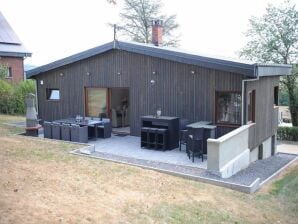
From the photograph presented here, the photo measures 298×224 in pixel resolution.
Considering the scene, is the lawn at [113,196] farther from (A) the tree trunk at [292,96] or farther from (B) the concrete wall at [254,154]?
(A) the tree trunk at [292,96]

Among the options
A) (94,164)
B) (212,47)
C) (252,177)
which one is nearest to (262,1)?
(212,47)

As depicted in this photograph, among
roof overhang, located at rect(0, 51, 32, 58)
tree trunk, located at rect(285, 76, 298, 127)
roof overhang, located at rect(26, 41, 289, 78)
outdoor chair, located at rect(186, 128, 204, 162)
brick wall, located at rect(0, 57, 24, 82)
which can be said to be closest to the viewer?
outdoor chair, located at rect(186, 128, 204, 162)

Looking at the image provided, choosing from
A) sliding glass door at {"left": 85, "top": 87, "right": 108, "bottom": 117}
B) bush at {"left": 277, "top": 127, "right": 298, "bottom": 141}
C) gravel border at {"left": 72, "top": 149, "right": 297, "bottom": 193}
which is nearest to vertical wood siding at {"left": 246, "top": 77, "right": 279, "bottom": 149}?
gravel border at {"left": 72, "top": 149, "right": 297, "bottom": 193}

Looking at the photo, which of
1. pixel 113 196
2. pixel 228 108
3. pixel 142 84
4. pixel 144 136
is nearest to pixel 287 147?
pixel 228 108

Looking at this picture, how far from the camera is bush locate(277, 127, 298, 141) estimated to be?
2128 cm

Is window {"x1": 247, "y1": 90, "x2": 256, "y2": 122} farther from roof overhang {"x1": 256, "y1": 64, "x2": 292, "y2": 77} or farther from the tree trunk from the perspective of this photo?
the tree trunk

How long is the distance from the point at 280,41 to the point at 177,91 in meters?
13.7

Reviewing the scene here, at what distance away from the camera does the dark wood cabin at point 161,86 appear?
11.6m

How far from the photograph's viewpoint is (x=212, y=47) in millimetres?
40031

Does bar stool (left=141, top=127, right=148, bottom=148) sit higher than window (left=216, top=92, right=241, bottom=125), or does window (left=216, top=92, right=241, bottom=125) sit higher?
window (left=216, top=92, right=241, bottom=125)

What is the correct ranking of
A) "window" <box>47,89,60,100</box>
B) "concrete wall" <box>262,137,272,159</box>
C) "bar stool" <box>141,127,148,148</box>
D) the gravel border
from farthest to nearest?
"window" <box>47,89,60,100</box> → "concrete wall" <box>262,137,272,159</box> → "bar stool" <box>141,127,148,148</box> → the gravel border

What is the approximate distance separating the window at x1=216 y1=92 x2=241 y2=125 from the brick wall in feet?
65.2

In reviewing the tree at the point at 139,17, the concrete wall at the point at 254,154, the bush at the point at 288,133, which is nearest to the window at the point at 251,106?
the concrete wall at the point at 254,154

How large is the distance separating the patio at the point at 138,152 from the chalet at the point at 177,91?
3.02ft
